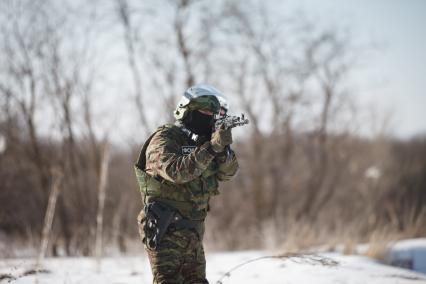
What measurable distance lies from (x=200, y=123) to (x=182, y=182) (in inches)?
22.9

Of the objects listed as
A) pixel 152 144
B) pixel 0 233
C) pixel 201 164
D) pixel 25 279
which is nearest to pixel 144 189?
pixel 152 144

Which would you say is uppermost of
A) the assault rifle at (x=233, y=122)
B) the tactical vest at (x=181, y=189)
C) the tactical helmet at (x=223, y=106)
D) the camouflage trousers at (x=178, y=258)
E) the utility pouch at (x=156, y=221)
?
the tactical helmet at (x=223, y=106)

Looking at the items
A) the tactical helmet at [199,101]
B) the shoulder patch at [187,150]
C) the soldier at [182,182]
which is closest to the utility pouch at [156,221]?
the soldier at [182,182]

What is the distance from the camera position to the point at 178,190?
2.81m

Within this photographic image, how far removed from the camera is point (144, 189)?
113 inches

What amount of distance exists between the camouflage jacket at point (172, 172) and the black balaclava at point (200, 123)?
8cm

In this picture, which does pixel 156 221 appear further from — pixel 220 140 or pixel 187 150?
pixel 220 140

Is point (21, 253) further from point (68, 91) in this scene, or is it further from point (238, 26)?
point (238, 26)

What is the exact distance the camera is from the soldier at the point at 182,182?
2.54 m

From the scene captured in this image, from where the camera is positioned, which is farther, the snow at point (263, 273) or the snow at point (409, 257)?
the snow at point (409, 257)

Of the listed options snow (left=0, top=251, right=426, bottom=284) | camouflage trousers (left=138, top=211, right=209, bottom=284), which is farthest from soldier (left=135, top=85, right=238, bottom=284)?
snow (left=0, top=251, right=426, bottom=284)

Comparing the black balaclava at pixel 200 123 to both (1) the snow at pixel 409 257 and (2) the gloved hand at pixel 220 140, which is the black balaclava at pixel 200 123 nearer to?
(2) the gloved hand at pixel 220 140

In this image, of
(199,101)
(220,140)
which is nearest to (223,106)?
(199,101)

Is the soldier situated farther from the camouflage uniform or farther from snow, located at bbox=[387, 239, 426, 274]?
snow, located at bbox=[387, 239, 426, 274]
